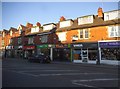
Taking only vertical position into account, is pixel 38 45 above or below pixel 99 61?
above

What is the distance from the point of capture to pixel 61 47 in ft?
110

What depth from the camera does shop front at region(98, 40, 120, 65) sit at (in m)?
25.8

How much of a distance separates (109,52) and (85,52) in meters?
4.39

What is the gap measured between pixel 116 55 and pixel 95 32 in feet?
16.5

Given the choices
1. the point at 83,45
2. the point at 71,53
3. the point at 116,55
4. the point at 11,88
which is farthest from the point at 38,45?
the point at 11,88

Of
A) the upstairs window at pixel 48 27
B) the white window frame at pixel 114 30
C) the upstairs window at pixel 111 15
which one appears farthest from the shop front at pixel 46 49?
the white window frame at pixel 114 30

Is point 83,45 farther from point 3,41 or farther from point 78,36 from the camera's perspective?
point 3,41

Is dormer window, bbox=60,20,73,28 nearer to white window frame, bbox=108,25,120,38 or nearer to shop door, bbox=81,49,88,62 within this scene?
shop door, bbox=81,49,88,62

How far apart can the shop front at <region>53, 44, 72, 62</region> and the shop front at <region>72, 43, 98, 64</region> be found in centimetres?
124

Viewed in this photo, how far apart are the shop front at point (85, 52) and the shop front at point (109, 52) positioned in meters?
0.93

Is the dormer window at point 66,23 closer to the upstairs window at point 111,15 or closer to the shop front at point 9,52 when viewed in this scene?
the upstairs window at point 111,15

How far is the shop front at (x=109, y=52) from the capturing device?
84.7ft

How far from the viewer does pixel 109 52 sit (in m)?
26.9

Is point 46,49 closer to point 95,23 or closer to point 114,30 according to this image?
point 95,23
